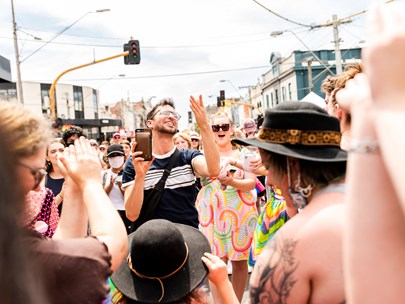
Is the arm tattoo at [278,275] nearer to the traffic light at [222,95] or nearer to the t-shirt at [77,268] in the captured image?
the t-shirt at [77,268]

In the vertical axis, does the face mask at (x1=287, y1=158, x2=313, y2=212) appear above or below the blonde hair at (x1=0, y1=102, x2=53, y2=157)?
below

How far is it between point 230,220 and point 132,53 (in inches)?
490

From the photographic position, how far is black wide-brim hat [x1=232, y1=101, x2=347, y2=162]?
70.9 inches

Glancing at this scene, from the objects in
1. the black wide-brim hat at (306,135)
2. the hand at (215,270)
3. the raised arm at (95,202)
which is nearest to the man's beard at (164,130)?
the hand at (215,270)

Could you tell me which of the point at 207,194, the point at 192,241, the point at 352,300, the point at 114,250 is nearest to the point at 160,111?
the point at 207,194

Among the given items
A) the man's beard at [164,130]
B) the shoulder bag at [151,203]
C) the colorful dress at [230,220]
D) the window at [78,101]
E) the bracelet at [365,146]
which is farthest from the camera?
the window at [78,101]

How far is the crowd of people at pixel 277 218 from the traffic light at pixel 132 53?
13132mm

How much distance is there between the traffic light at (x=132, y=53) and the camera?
16.3 meters

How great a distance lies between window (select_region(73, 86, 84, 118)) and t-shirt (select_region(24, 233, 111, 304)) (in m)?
72.5

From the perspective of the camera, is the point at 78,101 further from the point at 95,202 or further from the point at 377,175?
the point at 377,175

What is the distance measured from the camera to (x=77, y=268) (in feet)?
4.52

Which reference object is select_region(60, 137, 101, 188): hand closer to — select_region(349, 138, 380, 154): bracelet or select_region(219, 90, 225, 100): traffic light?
select_region(349, 138, 380, 154): bracelet

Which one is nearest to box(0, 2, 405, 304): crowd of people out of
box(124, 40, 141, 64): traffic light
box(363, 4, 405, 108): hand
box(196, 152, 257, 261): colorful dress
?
box(363, 4, 405, 108): hand

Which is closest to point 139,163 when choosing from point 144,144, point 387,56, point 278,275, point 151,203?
point 144,144
